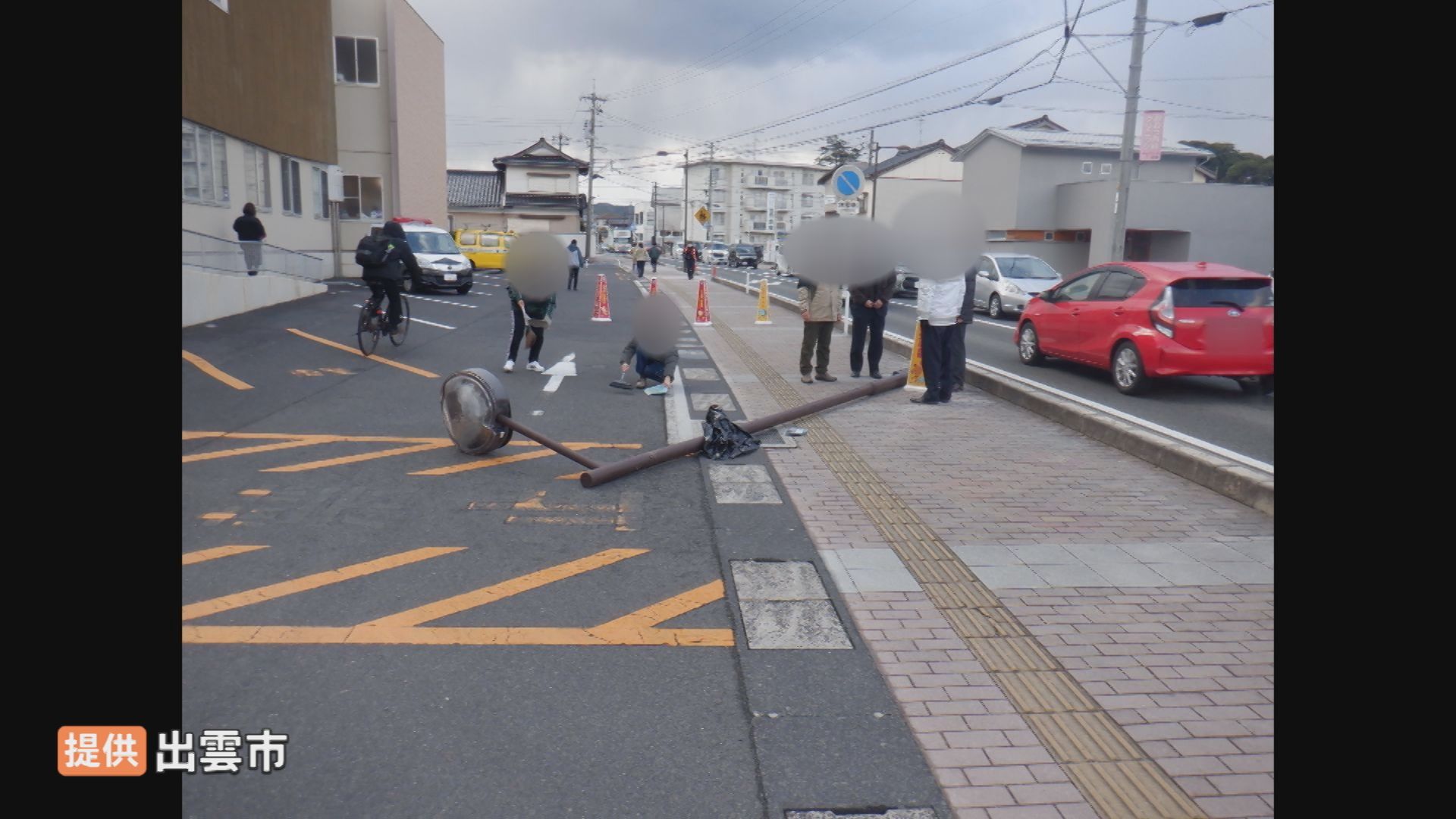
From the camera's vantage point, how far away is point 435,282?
71.5 feet

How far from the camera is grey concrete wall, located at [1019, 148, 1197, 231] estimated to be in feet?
24.8

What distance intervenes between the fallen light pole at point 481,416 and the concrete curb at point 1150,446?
4.42m

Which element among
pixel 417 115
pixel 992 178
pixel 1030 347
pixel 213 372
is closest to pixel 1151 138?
pixel 992 178

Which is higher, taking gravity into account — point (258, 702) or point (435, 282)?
point (435, 282)

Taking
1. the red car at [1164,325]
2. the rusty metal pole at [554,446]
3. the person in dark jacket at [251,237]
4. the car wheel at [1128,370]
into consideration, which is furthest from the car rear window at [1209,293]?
the person in dark jacket at [251,237]

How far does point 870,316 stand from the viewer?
10453 millimetres

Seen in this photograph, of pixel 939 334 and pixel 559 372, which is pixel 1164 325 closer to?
pixel 939 334

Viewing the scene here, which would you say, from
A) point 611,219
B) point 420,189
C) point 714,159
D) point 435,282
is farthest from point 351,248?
point 714,159

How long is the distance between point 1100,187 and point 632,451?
7.02 m

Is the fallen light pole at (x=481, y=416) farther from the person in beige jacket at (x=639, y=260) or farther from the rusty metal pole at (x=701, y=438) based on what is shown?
the person in beige jacket at (x=639, y=260)

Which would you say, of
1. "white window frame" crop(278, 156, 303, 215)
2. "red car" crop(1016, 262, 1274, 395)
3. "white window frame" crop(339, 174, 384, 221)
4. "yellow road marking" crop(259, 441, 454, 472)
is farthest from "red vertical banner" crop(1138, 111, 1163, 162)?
"white window frame" crop(339, 174, 384, 221)

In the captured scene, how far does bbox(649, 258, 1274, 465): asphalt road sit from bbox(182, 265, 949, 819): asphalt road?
1.86 metres
